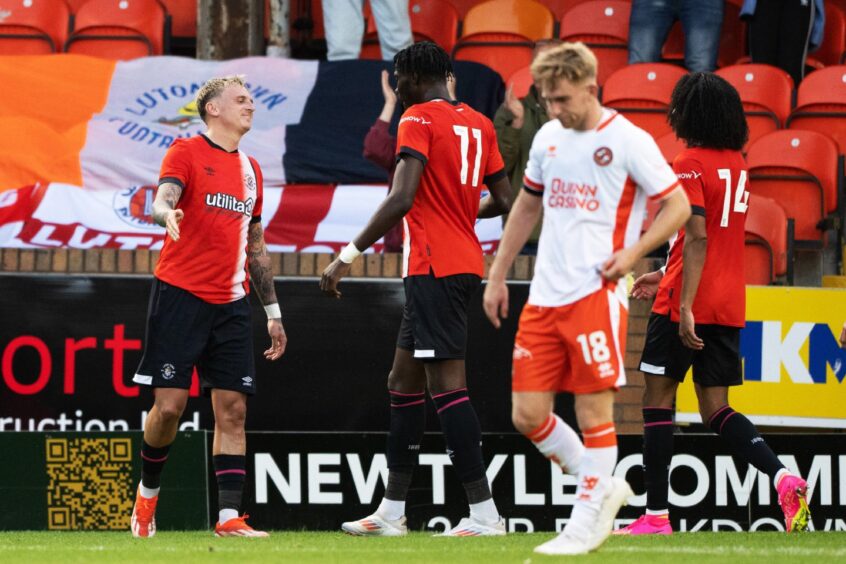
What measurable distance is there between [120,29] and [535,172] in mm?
8533

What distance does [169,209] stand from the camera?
244 inches

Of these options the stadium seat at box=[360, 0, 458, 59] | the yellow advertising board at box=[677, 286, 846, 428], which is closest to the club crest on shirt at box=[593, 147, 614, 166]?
the yellow advertising board at box=[677, 286, 846, 428]

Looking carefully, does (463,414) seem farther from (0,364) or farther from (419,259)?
(0,364)

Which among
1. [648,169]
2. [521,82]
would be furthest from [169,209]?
[521,82]

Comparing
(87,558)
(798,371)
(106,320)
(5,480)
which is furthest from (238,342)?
(798,371)

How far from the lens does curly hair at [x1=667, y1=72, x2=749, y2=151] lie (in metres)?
6.72

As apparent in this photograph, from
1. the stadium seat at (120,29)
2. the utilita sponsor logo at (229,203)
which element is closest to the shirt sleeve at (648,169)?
the utilita sponsor logo at (229,203)

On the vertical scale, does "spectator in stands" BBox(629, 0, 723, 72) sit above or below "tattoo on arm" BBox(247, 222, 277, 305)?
above

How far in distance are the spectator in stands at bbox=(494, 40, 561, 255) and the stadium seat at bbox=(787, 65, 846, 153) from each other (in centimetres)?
272

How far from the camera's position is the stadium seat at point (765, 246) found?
32.6 ft

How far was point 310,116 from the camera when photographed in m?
11.3

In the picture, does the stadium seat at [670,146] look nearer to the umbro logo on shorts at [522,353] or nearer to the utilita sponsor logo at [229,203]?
the utilita sponsor logo at [229,203]

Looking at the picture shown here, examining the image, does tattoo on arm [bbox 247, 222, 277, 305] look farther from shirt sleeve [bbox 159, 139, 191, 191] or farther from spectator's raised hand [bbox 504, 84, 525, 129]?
spectator's raised hand [bbox 504, 84, 525, 129]

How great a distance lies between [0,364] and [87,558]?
12.8 ft
